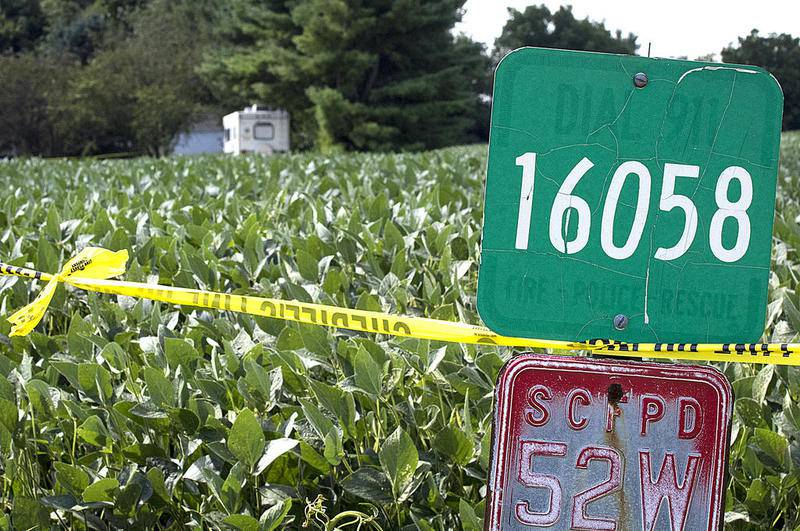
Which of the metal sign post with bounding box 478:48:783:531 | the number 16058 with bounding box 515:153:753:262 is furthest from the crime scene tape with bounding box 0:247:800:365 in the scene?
the number 16058 with bounding box 515:153:753:262

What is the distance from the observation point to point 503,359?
210cm

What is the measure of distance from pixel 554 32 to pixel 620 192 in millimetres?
75836

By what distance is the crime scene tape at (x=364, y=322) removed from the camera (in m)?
1.57

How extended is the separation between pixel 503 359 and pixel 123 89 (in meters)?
47.8

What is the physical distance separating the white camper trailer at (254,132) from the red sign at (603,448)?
124 ft

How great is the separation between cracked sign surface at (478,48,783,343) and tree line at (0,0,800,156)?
39516mm

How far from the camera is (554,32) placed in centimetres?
7406

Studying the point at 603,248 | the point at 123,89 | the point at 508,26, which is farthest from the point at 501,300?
the point at 508,26

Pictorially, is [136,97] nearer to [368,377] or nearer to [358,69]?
[358,69]

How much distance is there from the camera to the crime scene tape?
157 cm

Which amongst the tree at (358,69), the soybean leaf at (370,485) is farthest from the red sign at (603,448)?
the tree at (358,69)

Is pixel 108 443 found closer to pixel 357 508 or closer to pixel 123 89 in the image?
pixel 357 508

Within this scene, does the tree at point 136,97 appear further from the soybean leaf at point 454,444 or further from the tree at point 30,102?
the soybean leaf at point 454,444

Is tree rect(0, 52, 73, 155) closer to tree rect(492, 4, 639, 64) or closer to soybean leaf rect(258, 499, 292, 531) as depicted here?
tree rect(492, 4, 639, 64)
